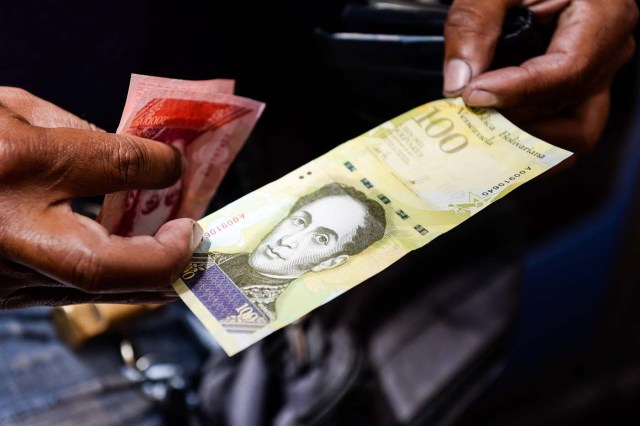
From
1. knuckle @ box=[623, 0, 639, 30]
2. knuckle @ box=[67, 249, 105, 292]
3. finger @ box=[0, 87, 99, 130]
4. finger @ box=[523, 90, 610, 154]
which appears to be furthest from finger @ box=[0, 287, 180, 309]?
knuckle @ box=[623, 0, 639, 30]

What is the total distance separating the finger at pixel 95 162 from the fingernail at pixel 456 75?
50 centimetres

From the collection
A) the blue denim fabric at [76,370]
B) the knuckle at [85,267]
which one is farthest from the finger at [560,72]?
the blue denim fabric at [76,370]

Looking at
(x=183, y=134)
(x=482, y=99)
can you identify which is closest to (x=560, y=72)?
(x=482, y=99)

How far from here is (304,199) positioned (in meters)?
0.96

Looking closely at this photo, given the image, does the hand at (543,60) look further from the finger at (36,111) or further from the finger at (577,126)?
the finger at (36,111)

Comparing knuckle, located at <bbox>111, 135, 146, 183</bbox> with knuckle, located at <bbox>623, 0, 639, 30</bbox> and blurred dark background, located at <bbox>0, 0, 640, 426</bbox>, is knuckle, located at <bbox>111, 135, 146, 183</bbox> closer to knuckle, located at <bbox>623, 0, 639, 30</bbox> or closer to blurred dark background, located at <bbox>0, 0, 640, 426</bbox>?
blurred dark background, located at <bbox>0, 0, 640, 426</bbox>

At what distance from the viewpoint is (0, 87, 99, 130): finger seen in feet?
2.74

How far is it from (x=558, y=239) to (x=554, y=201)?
0.37ft

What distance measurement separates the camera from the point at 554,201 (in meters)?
1.78

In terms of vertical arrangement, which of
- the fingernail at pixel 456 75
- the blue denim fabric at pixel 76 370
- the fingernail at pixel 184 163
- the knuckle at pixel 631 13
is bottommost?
the blue denim fabric at pixel 76 370

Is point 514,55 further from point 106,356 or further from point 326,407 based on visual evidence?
point 106,356

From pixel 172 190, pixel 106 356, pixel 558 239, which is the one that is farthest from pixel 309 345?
pixel 558 239

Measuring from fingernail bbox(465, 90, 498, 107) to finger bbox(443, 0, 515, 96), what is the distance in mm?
28

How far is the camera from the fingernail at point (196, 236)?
0.81 metres
